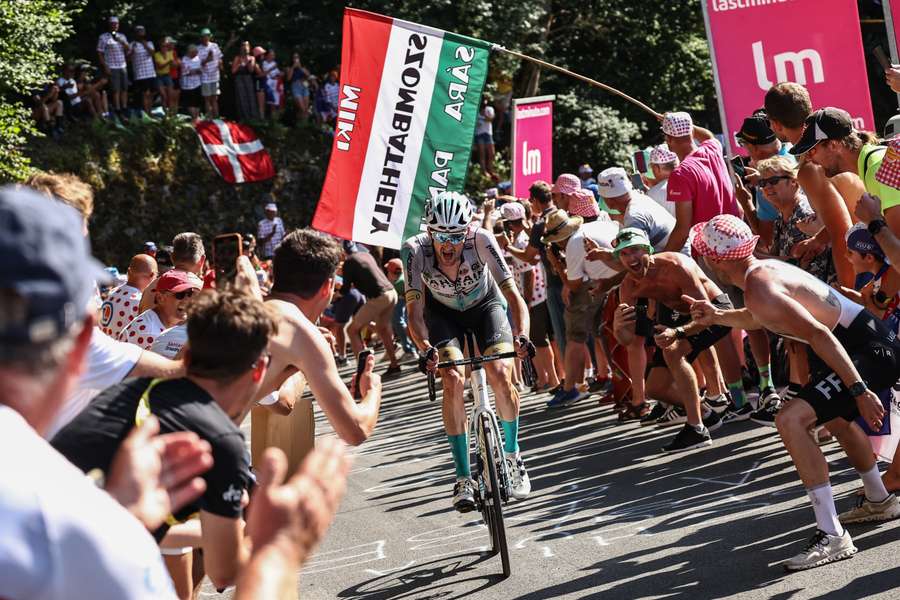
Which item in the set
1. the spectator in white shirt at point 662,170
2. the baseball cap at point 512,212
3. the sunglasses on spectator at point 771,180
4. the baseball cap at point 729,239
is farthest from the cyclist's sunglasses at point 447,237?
the baseball cap at point 512,212

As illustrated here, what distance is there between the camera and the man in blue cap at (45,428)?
1.68 m

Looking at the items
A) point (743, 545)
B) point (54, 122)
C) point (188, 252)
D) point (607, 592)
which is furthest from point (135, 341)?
point (54, 122)

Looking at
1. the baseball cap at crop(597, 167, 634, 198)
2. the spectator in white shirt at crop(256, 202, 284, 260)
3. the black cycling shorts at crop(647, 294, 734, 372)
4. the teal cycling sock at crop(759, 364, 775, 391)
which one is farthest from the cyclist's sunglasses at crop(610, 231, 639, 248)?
the spectator in white shirt at crop(256, 202, 284, 260)

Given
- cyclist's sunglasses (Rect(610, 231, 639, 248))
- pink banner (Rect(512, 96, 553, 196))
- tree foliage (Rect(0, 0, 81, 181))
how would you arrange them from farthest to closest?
tree foliage (Rect(0, 0, 81, 181)), pink banner (Rect(512, 96, 553, 196)), cyclist's sunglasses (Rect(610, 231, 639, 248))

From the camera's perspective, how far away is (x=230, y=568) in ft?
11.7

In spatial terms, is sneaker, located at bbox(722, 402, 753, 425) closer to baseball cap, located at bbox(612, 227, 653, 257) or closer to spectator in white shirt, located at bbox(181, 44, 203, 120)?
baseball cap, located at bbox(612, 227, 653, 257)

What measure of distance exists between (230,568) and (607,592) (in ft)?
9.95

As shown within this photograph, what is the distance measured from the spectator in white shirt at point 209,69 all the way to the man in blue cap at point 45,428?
89.9 ft

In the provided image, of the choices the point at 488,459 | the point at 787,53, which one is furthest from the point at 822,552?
the point at 787,53

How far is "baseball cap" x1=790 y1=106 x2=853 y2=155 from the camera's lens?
7.10m

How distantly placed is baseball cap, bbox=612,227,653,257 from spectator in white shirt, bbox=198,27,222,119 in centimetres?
2013

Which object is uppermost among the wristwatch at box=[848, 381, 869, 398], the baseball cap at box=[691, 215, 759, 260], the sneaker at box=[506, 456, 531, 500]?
the baseball cap at box=[691, 215, 759, 260]

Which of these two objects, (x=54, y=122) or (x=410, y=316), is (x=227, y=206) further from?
(x=410, y=316)

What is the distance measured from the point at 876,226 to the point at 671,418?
4.95 metres
